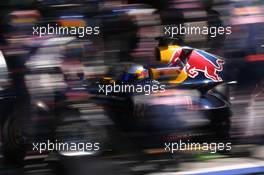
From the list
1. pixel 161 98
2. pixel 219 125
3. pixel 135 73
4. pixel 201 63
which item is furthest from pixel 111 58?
pixel 219 125

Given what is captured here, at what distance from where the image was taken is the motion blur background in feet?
8.86

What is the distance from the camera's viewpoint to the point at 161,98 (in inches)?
115

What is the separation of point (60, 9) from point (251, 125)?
1173mm

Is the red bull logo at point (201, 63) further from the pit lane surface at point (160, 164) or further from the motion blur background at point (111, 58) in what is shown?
the pit lane surface at point (160, 164)

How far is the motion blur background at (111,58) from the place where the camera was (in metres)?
2.70

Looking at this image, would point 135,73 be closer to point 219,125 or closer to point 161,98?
point 161,98

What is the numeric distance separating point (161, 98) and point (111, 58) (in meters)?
0.34

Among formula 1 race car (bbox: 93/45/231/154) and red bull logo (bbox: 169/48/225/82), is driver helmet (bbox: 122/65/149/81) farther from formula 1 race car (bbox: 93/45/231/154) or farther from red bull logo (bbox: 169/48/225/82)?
red bull logo (bbox: 169/48/225/82)

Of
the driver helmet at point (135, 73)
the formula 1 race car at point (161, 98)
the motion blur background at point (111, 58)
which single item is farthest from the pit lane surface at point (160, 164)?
the driver helmet at point (135, 73)

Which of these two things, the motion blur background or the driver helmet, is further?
the driver helmet

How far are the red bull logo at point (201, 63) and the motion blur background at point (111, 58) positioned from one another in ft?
0.15

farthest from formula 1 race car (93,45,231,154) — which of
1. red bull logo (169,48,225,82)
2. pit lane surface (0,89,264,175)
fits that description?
pit lane surface (0,89,264,175)

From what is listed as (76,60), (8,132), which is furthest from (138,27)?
(8,132)

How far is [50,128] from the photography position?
111 inches
